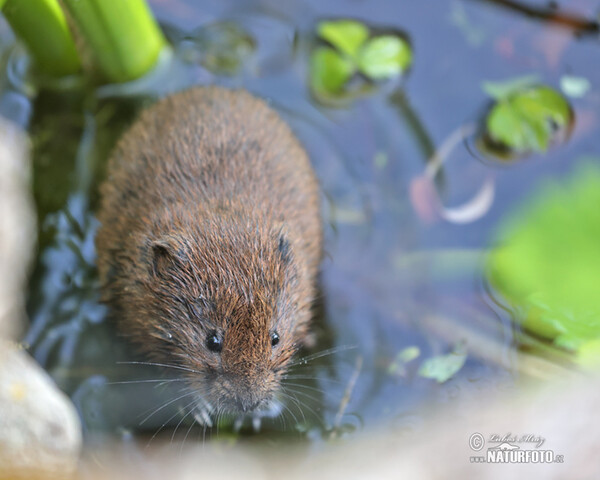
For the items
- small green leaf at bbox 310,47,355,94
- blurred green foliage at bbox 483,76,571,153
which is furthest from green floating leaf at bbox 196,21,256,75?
blurred green foliage at bbox 483,76,571,153

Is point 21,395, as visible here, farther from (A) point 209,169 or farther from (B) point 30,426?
(A) point 209,169

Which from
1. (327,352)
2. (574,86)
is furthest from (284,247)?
(574,86)

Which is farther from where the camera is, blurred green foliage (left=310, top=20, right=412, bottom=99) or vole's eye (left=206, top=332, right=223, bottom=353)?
blurred green foliage (left=310, top=20, right=412, bottom=99)

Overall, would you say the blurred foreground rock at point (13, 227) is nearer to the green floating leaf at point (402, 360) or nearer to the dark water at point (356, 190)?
the dark water at point (356, 190)

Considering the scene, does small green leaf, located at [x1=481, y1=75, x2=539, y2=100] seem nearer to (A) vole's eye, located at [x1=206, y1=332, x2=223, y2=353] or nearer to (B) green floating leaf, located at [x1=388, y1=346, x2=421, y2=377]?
(B) green floating leaf, located at [x1=388, y1=346, x2=421, y2=377]

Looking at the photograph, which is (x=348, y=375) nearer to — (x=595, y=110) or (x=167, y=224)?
(x=167, y=224)

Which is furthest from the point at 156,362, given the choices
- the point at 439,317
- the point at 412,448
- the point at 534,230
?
the point at 534,230
